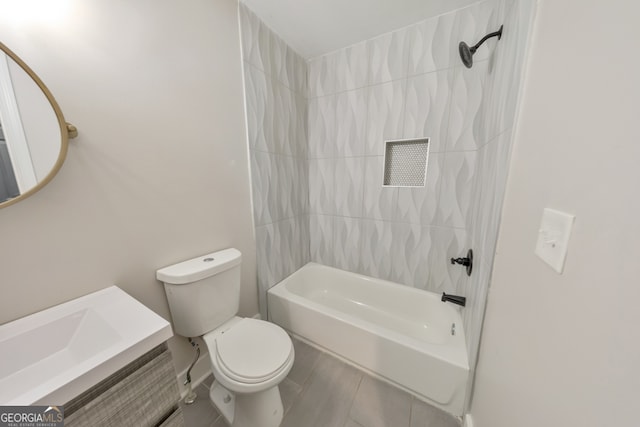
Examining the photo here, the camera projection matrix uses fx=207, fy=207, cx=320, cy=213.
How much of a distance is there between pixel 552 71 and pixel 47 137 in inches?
59.1

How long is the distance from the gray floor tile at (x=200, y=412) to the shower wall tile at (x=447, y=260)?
164cm

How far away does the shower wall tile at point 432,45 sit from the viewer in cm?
132

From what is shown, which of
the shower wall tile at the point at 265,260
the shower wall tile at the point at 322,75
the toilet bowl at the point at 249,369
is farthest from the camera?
the shower wall tile at the point at 322,75

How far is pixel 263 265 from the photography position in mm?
1616

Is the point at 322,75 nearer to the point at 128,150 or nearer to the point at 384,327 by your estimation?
the point at 128,150

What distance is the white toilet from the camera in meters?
0.92

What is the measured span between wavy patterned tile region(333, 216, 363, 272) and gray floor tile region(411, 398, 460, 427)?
98 centimetres

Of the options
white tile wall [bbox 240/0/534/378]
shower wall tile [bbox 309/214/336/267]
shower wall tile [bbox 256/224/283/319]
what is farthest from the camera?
shower wall tile [bbox 309/214/336/267]

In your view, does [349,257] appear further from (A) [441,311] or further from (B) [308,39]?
(B) [308,39]

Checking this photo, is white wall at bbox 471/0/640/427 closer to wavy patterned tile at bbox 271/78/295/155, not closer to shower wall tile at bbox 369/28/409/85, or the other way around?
shower wall tile at bbox 369/28/409/85

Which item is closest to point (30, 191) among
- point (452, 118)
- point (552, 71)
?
point (552, 71)

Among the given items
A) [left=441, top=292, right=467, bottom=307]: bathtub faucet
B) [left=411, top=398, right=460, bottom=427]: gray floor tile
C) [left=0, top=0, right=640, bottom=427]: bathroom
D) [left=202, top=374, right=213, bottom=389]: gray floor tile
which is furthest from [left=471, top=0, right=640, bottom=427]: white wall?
[left=202, top=374, right=213, bottom=389]: gray floor tile

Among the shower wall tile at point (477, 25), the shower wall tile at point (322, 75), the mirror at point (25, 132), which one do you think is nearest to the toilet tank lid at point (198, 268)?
the mirror at point (25, 132)

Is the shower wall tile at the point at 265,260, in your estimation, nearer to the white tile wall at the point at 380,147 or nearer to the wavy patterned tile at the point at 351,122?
the white tile wall at the point at 380,147
